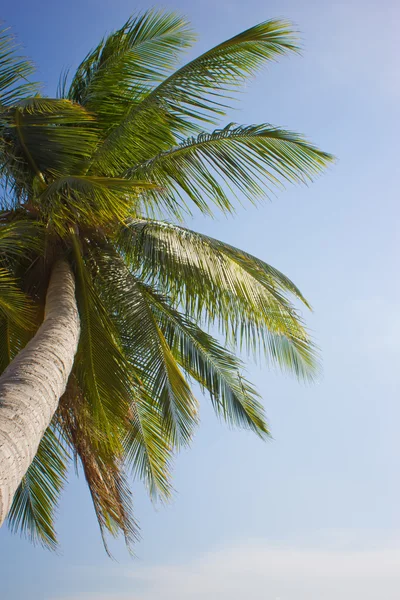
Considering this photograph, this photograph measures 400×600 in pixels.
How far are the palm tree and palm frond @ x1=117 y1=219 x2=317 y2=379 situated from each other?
2cm

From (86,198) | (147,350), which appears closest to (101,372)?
(147,350)

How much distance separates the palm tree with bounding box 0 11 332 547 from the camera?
668 centimetres

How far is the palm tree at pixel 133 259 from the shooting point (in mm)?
6680

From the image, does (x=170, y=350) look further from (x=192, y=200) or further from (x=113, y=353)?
(x=192, y=200)

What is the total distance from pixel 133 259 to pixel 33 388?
3590mm

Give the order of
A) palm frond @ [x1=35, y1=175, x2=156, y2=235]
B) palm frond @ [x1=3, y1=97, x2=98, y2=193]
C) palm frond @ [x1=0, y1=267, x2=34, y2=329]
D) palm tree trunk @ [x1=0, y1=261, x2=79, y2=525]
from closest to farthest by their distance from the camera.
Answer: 1. palm tree trunk @ [x1=0, y1=261, x2=79, y2=525]
2. palm frond @ [x1=35, y1=175, x2=156, y2=235]
3. palm frond @ [x1=0, y1=267, x2=34, y2=329]
4. palm frond @ [x1=3, y1=97, x2=98, y2=193]

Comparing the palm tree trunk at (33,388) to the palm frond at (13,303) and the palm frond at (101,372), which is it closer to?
the palm frond at (13,303)

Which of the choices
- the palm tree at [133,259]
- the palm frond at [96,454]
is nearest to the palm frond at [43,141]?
the palm tree at [133,259]

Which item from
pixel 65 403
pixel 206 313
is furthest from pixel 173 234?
pixel 65 403

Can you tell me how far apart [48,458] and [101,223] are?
3052mm

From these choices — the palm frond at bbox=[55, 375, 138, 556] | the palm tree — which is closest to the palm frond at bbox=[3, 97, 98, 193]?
the palm tree

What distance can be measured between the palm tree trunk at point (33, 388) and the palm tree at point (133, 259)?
0.28 metres

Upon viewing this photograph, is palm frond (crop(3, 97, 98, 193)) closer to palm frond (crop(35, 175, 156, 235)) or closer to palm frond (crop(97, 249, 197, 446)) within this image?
palm frond (crop(35, 175, 156, 235))

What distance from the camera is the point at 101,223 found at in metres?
7.04
